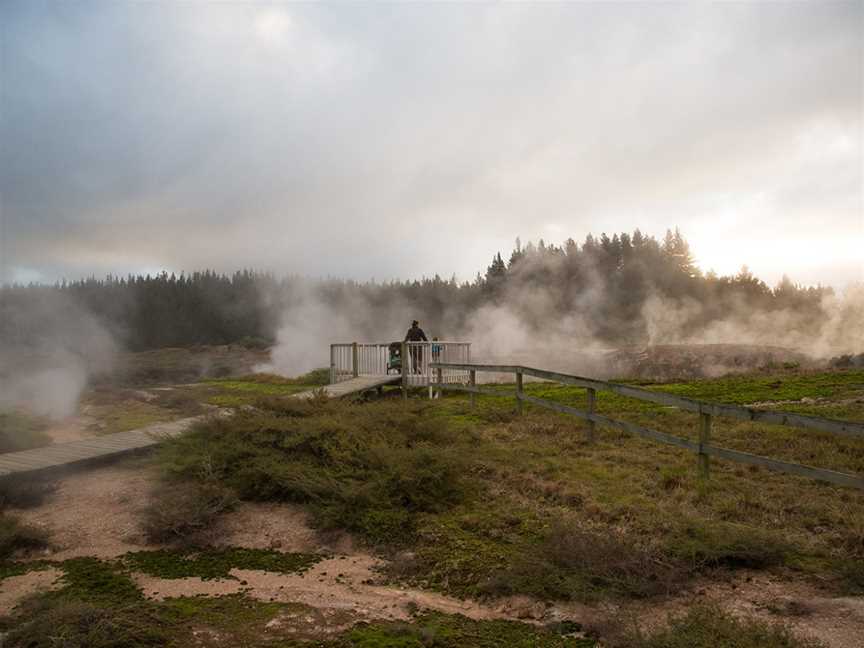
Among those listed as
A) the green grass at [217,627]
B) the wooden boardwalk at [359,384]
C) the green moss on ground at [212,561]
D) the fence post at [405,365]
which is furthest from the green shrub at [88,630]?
Result: the fence post at [405,365]

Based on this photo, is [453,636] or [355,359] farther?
[355,359]

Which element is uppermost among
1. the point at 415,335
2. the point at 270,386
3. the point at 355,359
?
the point at 415,335

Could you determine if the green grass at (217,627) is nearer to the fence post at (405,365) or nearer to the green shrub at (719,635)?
the green shrub at (719,635)

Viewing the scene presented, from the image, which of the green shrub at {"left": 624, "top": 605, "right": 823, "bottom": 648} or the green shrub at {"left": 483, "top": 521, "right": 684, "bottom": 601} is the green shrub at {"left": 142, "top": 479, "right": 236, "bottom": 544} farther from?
the green shrub at {"left": 624, "top": 605, "right": 823, "bottom": 648}

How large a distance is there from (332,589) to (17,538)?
3.32 m

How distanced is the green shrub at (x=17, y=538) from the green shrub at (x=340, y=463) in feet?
5.45

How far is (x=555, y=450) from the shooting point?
347 inches

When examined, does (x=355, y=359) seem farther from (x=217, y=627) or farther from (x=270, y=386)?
(x=217, y=627)

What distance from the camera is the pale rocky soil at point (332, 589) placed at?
3.85 m

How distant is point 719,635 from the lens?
11.3 ft

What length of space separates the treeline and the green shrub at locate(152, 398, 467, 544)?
119ft

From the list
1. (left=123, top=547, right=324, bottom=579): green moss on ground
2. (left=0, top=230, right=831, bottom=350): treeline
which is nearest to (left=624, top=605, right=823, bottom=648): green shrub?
(left=123, top=547, right=324, bottom=579): green moss on ground

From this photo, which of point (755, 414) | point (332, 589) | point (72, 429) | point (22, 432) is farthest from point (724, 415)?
point (72, 429)

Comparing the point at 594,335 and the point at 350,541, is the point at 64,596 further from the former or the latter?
the point at 594,335
